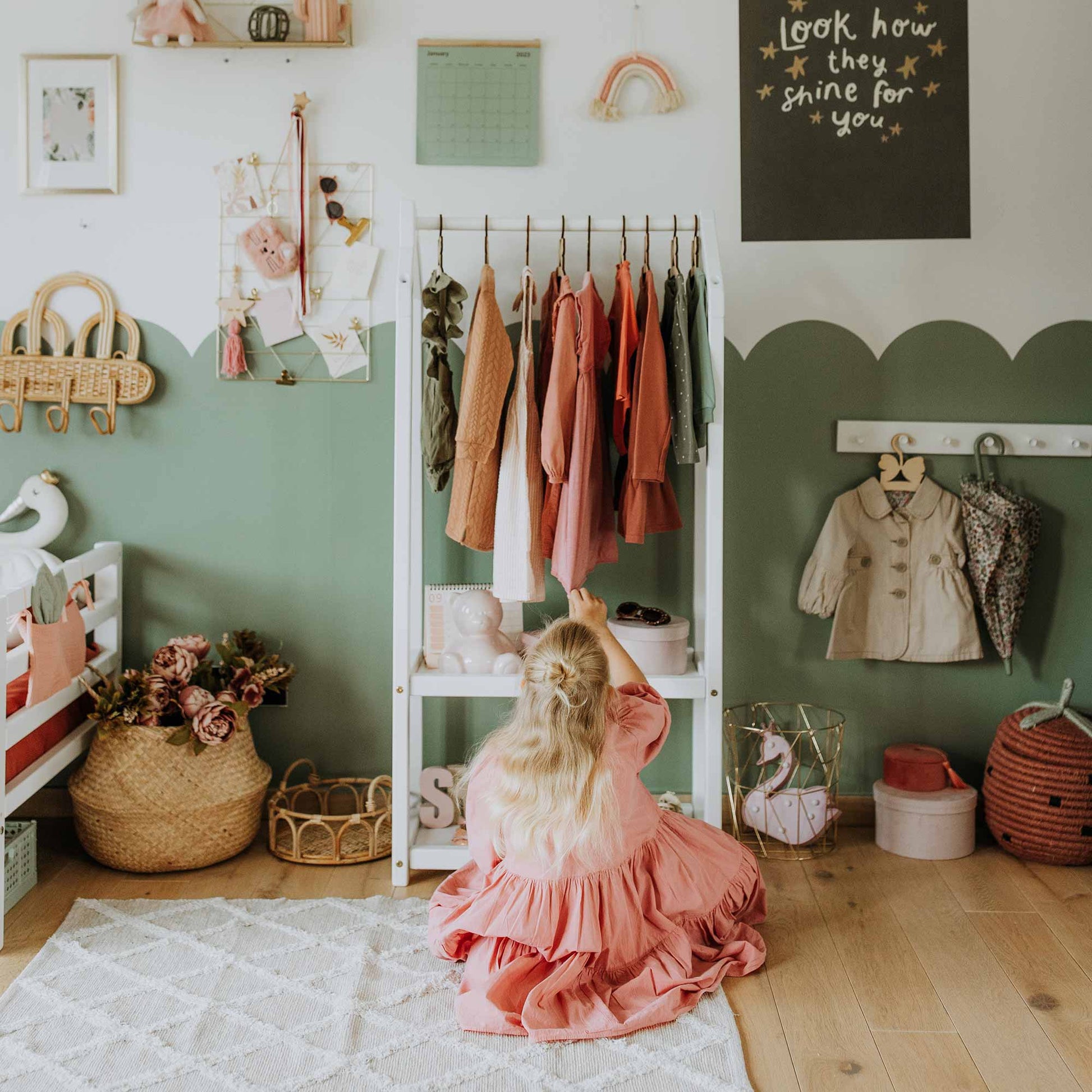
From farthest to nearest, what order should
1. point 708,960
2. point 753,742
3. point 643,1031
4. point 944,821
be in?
1. point 753,742
2. point 944,821
3. point 708,960
4. point 643,1031

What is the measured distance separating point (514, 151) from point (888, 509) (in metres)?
1.43

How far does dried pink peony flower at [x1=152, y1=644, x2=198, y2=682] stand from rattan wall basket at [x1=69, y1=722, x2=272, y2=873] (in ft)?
0.47

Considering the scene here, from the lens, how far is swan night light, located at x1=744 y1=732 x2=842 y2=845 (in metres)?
2.88

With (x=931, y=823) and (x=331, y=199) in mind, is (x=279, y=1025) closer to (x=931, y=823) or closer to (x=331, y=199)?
(x=931, y=823)

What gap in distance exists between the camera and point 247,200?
296 cm

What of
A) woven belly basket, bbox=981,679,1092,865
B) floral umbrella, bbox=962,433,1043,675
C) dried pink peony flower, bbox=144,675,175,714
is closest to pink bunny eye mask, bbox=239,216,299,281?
dried pink peony flower, bbox=144,675,175,714

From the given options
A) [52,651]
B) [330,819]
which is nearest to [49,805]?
[52,651]

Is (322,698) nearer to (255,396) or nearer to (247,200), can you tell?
(255,396)

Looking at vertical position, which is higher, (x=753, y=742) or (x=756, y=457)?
(x=756, y=457)

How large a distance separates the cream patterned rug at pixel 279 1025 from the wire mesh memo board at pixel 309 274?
1.45 meters

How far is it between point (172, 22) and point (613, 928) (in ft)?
8.21

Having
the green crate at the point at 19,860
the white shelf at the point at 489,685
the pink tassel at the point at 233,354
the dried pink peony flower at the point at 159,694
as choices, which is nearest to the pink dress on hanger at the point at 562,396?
the white shelf at the point at 489,685

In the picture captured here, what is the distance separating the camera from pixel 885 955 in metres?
A: 2.33

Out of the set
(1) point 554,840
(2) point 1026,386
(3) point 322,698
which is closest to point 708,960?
(1) point 554,840
